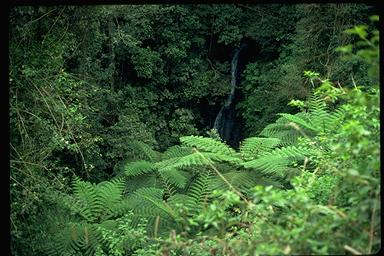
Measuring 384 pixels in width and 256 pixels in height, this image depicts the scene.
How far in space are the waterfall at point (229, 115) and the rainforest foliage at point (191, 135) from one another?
18cm

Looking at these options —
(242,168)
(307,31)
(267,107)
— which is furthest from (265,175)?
(267,107)

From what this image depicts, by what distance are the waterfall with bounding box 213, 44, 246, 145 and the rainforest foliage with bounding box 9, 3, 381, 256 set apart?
182mm

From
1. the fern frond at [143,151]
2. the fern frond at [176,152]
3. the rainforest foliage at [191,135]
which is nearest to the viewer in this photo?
the rainforest foliage at [191,135]

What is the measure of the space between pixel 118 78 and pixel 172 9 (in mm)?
2080

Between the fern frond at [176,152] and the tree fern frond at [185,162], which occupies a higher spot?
the tree fern frond at [185,162]

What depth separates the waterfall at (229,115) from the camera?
14.2 meters

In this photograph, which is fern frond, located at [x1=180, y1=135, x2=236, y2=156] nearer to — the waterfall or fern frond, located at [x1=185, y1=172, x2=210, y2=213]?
fern frond, located at [x1=185, y1=172, x2=210, y2=213]

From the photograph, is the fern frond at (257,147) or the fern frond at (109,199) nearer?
the fern frond at (109,199)

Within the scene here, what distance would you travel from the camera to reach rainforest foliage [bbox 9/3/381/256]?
213 centimetres

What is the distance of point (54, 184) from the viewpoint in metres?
4.30

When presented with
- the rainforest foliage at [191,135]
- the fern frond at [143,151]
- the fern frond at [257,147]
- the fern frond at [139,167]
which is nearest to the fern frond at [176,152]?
the rainforest foliage at [191,135]

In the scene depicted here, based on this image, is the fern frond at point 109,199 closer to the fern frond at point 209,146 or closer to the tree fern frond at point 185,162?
the tree fern frond at point 185,162

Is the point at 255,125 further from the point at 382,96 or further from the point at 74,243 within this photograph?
the point at 382,96

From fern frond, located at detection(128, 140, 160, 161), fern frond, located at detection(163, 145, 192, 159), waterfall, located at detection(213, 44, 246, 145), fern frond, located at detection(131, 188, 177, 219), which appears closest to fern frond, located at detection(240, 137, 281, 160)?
fern frond, located at detection(131, 188, 177, 219)
